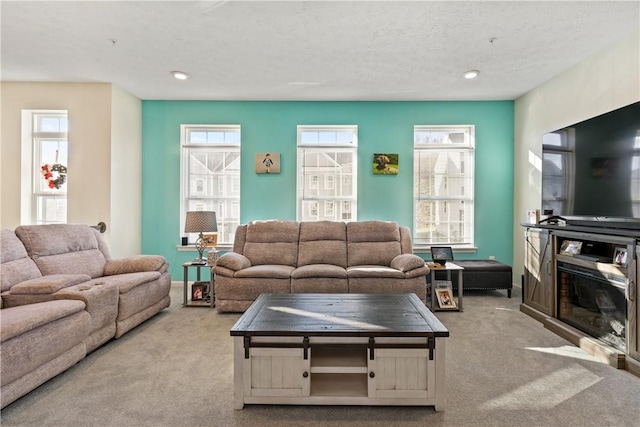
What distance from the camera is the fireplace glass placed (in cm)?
246

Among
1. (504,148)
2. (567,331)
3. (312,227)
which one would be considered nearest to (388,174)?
(312,227)

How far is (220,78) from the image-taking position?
3.97 metres

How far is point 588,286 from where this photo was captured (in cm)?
281

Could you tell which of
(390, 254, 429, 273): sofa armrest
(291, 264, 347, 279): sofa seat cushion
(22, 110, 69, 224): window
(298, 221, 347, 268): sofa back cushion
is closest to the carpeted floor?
(390, 254, 429, 273): sofa armrest

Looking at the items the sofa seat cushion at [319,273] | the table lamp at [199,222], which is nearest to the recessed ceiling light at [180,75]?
the table lamp at [199,222]

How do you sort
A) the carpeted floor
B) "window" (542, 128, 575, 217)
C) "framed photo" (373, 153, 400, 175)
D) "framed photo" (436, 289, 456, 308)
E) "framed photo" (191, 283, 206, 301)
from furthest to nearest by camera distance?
"framed photo" (373, 153, 400, 175), "framed photo" (191, 283, 206, 301), "framed photo" (436, 289, 456, 308), "window" (542, 128, 575, 217), the carpeted floor

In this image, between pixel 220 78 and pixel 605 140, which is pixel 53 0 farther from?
pixel 605 140

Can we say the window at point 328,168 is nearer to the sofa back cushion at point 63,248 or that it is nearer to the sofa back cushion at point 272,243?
the sofa back cushion at point 272,243

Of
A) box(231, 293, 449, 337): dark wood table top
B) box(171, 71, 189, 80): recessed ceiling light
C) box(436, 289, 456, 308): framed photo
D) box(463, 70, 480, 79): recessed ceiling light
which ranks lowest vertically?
box(436, 289, 456, 308): framed photo

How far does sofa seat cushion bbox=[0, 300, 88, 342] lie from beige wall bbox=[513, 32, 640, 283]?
4.87 m

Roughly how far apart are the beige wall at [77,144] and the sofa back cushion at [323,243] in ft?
8.31

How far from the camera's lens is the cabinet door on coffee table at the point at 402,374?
1.84 meters

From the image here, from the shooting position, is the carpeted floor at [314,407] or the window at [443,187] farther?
the window at [443,187]

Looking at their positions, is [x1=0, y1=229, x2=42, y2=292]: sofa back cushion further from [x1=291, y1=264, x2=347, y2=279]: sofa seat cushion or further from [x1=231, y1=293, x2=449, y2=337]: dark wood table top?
[x1=291, y1=264, x2=347, y2=279]: sofa seat cushion
